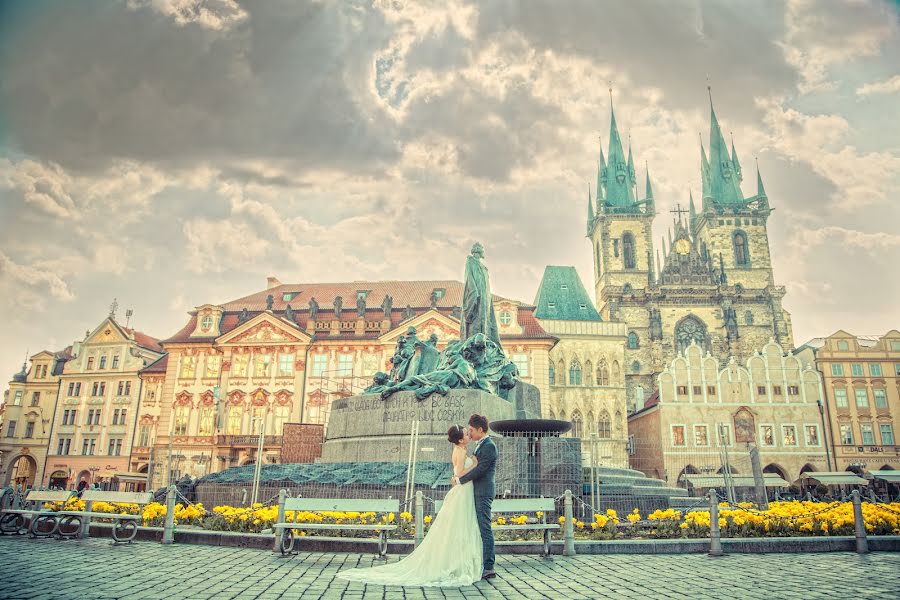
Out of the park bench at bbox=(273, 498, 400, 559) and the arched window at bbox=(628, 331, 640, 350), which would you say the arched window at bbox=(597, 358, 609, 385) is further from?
the park bench at bbox=(273, 498, 400, 559)

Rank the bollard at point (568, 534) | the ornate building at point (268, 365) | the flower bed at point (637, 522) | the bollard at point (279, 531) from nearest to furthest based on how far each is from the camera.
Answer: the bollard at point (279, 531) → the bollard at point (568, 534) → the flower bed at point (637, 522) → the ornate building at point (268, 365)

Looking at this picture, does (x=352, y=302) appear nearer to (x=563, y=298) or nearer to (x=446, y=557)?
(x=563, y=298)

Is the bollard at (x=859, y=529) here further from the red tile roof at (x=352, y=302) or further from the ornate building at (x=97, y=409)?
the ornate building at (x=97, y=409)

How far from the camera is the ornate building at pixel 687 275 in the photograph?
66.5m

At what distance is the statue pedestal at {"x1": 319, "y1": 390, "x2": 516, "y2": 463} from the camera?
1406 centimetres

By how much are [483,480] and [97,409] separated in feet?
161

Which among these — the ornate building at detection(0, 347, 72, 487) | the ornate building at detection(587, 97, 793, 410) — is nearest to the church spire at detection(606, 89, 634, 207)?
the ornate building at detection(587, 97, 793, 410)

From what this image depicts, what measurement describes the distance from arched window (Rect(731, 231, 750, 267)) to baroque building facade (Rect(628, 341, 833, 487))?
28458mm

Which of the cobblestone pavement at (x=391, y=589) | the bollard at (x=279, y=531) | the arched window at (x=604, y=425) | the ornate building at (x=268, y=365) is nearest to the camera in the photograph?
the cobblestone pavement at (x=391, y=589)

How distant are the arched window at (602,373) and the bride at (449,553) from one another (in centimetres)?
4617

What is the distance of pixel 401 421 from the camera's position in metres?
14.6

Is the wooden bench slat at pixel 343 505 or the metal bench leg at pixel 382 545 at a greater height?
the wooden bench slat at pixel 343 505

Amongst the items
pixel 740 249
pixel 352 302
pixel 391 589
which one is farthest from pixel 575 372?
pixel 391 589

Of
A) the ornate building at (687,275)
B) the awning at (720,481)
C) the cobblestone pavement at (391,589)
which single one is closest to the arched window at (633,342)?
the ornate building at (687,275)
